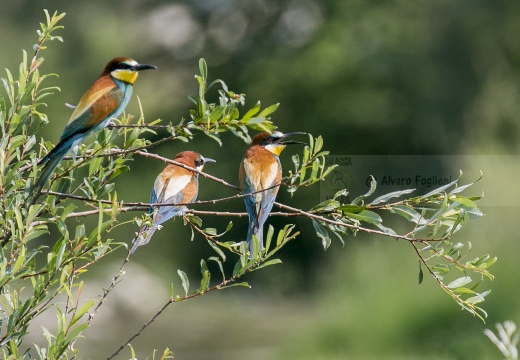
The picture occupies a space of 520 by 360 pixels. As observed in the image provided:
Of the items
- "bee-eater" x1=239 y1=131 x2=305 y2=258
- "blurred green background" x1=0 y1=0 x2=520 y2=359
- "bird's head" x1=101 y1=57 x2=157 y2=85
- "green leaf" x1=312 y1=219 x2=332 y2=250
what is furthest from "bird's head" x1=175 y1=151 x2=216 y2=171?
"blurred green background" x1=0 y1=0 x2=520 y2=359

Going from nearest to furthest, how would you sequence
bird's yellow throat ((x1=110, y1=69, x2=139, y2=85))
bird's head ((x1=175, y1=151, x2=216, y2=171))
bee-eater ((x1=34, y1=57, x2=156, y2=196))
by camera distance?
bee-eater ((x1=34, y1=57, x2=156, y2=196)), bird's yellow throat ((x1=110, y1=69, x2=139, y2=85)), bird's head ((x1=175, y1=151, x2=216, y2=171))

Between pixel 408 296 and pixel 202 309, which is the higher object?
pixel 408 296

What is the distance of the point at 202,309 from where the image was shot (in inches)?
454

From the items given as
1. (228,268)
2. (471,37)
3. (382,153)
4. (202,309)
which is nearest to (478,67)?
(471,37)

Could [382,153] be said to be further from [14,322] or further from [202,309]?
[14,322]

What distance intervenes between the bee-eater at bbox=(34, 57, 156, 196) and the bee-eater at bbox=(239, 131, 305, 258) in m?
0.42

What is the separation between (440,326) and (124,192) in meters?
5.27

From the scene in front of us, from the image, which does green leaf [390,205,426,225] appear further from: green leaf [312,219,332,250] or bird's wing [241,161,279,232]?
bird's wing [241,161,279,232]

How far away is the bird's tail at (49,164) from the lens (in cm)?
160

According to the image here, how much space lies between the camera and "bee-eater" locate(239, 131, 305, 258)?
8.14ft

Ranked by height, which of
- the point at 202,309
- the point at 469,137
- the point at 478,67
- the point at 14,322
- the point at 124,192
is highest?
the point at 14,322

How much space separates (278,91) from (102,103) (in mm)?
8932

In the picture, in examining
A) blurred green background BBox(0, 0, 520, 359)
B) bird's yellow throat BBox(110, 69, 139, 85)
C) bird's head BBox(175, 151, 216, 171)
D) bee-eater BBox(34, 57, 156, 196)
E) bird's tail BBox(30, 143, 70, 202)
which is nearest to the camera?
bird's tail BBox(30, 143, 70, 202)

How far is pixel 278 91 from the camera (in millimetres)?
10922
